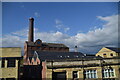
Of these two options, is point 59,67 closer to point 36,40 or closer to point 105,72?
point 105,72

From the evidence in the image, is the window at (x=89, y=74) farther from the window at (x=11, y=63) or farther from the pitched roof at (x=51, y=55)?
the window at (x=11, y=63)

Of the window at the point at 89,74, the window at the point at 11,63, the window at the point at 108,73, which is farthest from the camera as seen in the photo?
the window at the point at 108,73

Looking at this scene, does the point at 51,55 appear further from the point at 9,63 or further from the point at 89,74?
the point at 9,63

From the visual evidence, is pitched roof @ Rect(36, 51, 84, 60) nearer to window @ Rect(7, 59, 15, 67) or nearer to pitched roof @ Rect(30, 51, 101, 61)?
pitched roof @ Rect(30, 51, 101, 61)

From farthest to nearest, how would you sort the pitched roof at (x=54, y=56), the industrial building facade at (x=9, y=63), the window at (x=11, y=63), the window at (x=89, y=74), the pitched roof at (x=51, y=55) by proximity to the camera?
1. the pitched roof at (x=51, y=55)
2. the pitched roof at (x=54, y=56)
3. the window at (x=89, y=74)
4. the window at (x=11, y=63)
5. the industrial building facade at (x=9, y=63)

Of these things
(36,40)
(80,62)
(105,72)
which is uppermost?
(36,40)

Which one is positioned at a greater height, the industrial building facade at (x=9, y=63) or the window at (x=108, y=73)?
the industrial building facade at (x=9, y=63)

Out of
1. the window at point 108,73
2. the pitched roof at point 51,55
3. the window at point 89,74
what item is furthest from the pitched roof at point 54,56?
the window at point 108,73

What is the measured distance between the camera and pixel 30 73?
89.4 ft

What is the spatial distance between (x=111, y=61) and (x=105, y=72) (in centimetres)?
253

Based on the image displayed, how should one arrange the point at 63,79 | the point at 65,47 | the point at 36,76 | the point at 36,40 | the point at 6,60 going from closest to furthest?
the point at 6,60
the point at 63,79
the point at 36,76
the point at 36,40
the point at 65,47

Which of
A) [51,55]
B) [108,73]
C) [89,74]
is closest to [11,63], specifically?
[51,55]

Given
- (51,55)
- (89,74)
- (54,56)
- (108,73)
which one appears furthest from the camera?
(51,55)

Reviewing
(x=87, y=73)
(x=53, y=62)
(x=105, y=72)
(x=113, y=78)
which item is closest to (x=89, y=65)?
(x=87, y=73)
